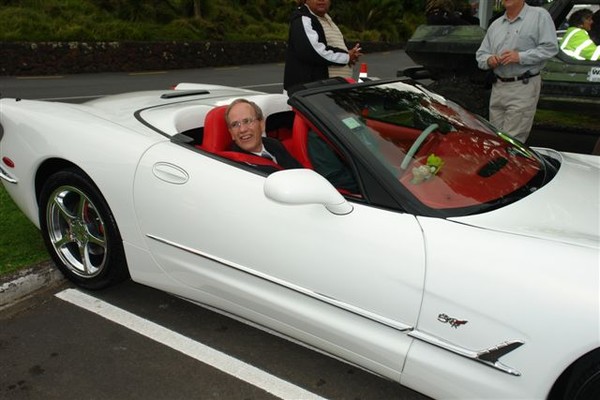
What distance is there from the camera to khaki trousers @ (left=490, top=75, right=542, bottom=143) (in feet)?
14.2

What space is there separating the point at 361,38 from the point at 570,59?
23.2 meters

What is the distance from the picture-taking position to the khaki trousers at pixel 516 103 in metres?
4.32

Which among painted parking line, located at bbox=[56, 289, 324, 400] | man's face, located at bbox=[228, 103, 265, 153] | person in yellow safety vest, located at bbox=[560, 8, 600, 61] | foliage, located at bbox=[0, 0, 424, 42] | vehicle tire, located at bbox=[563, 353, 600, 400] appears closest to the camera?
vehicle tire, located at bbox=[563, 353, 600, 400]

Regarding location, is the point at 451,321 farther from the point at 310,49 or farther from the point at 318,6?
the point at 318,6

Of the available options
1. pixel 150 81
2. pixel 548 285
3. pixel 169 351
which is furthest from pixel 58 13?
pixel 548 285

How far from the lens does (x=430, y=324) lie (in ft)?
6.16

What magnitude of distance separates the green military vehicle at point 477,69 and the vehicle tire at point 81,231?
4.11 metres

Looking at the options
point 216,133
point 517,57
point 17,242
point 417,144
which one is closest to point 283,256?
point 417,144

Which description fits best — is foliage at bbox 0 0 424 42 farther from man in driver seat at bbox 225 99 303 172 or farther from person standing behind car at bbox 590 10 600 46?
man in driver seat at bbox 225 99 303 172

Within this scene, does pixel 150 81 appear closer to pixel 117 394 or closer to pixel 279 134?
pixel 279 134

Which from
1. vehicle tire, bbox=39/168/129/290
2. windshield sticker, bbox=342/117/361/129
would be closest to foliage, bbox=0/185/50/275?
vehicle tire, bbox=39/168/129/290

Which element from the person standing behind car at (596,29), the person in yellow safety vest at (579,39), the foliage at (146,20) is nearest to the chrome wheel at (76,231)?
the person in yellow safety vest at (579,39)

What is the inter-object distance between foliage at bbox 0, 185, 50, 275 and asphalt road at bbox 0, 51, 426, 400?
0.27 meters

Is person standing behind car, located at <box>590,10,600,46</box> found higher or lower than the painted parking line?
higher
